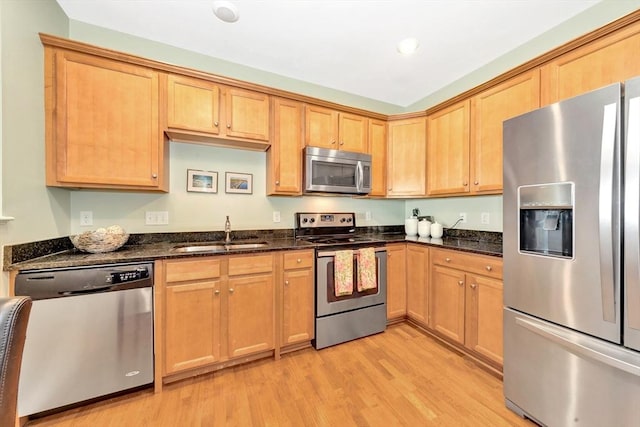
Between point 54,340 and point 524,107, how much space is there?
143 inches

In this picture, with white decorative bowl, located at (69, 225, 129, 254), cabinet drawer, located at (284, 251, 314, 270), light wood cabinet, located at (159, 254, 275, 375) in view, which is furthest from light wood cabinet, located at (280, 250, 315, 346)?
white decorative bowl, located at (69, 225, 129, 254)

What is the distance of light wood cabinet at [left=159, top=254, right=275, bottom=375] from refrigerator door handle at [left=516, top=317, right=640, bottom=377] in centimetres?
180

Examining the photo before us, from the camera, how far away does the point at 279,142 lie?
8.09 ft

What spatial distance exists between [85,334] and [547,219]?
2870mm

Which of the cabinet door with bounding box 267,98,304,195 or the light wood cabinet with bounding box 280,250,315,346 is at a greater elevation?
the cabinet door with bounding box 267,98,304,195

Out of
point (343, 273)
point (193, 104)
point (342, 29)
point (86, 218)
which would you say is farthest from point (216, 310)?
point (342, 29)

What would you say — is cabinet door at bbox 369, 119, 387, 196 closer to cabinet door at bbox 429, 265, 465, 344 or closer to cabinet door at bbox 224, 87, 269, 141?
cabinet door at bbox 429, 265, 465, 344

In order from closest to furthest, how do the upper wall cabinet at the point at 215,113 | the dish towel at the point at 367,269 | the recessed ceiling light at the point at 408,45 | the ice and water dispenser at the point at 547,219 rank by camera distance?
the ice and water dispenser at the point at 547,219 → the upper wall cabinet at the point at 215,113 → the recessed ceiling light at the point at 408,45 → the dish towel at the point at 367,269

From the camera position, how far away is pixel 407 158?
3.01 m

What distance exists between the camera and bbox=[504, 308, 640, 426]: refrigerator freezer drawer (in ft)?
3.71

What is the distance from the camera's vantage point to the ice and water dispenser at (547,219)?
4.36ft

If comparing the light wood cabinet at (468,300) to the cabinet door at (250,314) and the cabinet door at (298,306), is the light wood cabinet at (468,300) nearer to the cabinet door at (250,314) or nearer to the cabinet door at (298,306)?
the cabinet door at (298,306)

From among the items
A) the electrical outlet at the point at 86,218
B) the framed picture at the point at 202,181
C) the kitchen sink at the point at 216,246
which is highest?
the framed picture at the point at 202,181

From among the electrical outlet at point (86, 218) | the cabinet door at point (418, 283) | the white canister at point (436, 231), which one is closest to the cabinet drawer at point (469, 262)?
the cabinet door at point (418, 283)
